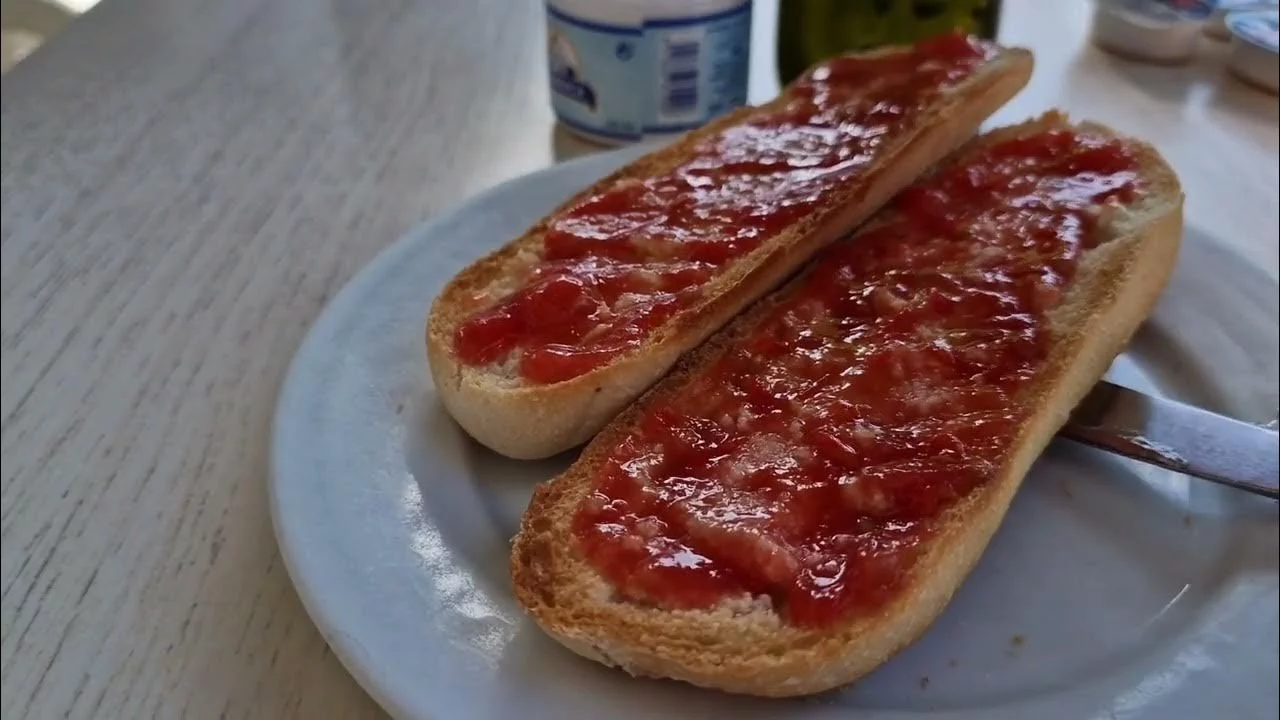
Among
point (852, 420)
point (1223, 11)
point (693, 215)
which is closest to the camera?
point (852, 420)

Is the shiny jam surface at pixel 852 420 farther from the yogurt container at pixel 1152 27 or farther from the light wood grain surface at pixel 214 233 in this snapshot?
the yogurt container at pixel 1152 27

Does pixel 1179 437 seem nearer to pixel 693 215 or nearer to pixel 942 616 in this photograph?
pixel 942 616

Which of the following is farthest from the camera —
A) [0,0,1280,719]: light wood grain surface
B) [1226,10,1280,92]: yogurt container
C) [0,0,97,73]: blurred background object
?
[0,0,97,73]: blurred background object

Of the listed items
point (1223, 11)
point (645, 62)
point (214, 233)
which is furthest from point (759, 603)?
point (1223, 11)

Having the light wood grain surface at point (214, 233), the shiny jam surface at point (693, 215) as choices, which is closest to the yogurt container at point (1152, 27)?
the light wood grain surface at point (214, 233)

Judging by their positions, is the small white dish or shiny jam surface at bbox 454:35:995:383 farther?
the small white dish

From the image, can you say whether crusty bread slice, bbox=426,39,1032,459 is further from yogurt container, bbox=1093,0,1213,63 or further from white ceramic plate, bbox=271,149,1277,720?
yogurt container, bbox=1093,0,1213,63

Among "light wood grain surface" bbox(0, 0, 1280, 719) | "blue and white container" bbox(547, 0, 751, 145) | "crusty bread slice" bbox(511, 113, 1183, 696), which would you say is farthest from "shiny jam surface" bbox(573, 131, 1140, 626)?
"blue and white container" bbox(547, 0, 751, 145)
